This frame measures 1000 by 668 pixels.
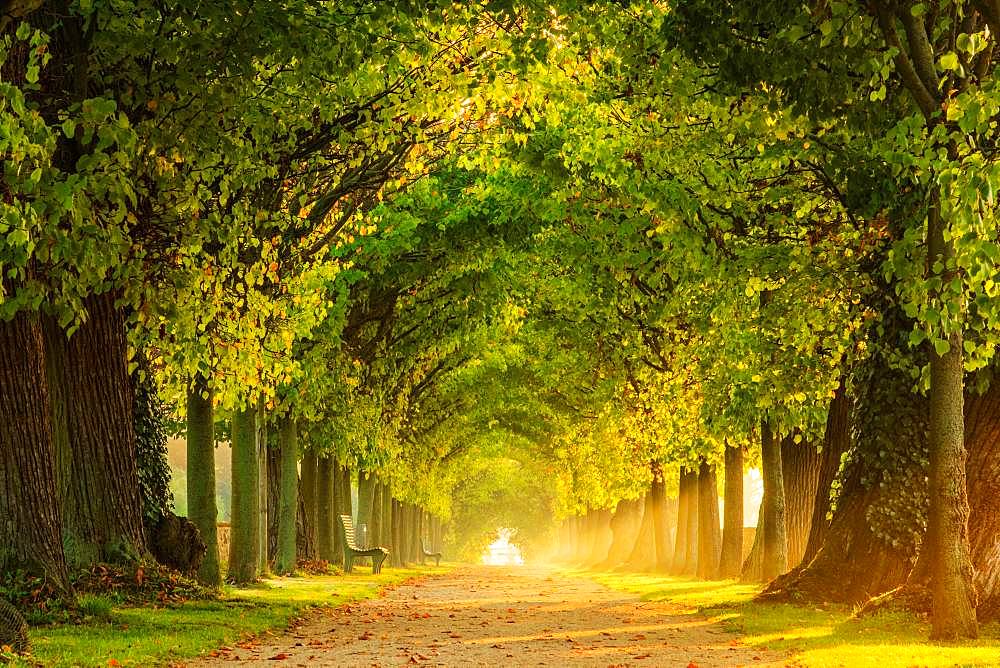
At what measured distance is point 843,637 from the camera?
1335 centimetres

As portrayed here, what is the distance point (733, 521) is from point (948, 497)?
16.6 metres

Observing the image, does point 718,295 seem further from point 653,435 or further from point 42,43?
point 653,435

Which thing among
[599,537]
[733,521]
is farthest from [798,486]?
[599,537]

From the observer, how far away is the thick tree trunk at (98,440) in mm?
15875

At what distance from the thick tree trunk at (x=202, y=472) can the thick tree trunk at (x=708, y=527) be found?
15.3m

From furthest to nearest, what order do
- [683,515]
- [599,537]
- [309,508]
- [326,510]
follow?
1. [599,537]
2. [326,510]
3. [309,508]
4. [683,515]

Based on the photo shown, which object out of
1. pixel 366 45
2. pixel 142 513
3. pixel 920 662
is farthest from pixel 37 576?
pixel 920 662

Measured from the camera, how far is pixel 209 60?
12859 mm

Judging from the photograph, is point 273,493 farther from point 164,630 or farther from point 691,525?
point 164,630

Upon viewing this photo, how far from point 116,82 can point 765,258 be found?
9036 millimetres

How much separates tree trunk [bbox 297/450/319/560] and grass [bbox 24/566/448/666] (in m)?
16.1

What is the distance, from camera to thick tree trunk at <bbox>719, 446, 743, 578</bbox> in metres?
28.3

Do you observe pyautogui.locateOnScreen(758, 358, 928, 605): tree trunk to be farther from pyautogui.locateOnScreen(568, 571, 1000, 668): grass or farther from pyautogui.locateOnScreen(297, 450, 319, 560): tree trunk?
pyautogui.locateOnScreen(297, 450, 319, 560): tree trunk

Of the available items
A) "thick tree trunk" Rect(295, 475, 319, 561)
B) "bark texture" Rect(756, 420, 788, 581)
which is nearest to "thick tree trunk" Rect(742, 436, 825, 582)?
"bark texture" Rect(756, 420, 788, 581)
